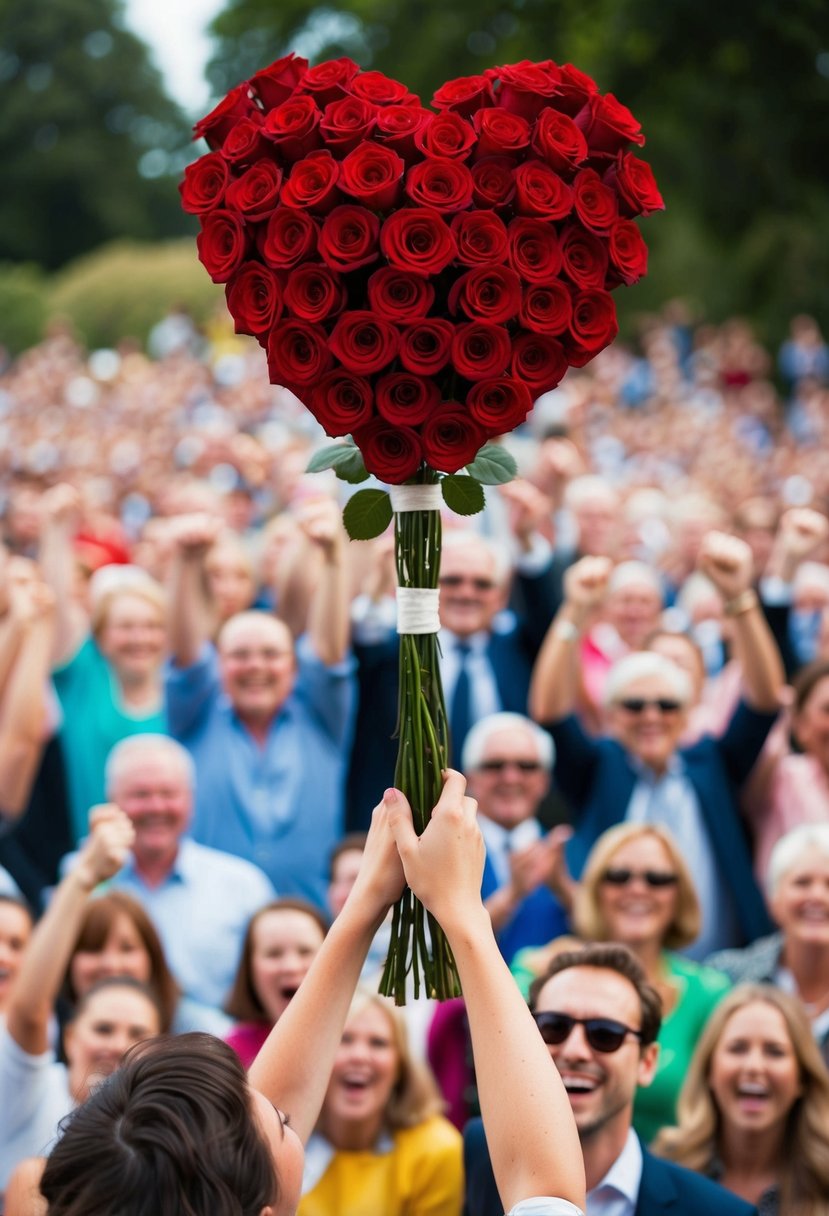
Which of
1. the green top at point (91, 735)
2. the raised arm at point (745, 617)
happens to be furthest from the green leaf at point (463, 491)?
the green top at point (91, 735)

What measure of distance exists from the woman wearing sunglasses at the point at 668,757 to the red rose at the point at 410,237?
132 inches

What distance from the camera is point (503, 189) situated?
113 inches

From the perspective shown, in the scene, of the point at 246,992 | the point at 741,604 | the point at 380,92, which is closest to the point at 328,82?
the point at 380,92

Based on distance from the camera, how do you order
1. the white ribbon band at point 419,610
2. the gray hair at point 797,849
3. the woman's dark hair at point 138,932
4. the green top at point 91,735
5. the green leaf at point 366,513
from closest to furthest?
1. the white ribbon band at point 419,610
2. the green leaf at point 366,513
3. the woman's dark hair at point 138,932
4. the gray hair at point 797,849
5. the green top at point 91,735

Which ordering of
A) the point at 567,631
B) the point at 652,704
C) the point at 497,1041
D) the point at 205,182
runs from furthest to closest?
the point at 567,631 < the point at 652,704 < the point at 205,182 < the point at 497,1041

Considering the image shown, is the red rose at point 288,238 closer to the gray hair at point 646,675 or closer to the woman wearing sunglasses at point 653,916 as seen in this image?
the woman wearing sunglasses at point 653,916

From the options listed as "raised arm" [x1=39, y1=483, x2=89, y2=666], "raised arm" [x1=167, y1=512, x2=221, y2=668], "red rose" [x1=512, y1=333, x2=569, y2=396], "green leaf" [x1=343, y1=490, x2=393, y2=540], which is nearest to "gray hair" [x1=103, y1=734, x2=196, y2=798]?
"raised arm" [x1=167, y1=512, x2=221, y2=668]

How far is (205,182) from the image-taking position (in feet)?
9.69

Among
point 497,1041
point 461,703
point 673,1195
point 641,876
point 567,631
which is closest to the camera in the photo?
point 497,1041

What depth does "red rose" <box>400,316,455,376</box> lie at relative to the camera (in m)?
2.81

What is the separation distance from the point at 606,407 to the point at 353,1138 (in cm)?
1390

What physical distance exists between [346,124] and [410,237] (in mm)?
219

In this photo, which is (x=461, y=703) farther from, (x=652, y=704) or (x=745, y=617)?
(x=745, y=617)

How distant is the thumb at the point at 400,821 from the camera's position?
2.80 m
